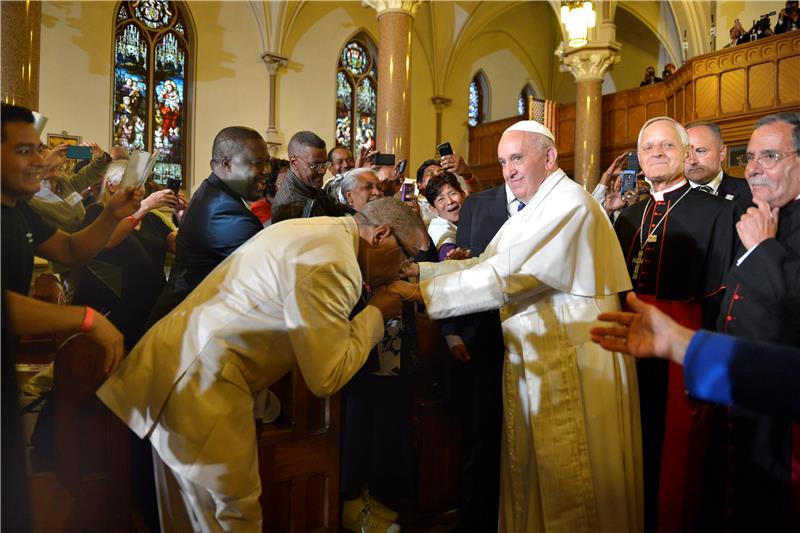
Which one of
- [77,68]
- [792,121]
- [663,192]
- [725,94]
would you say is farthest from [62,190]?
[725,94]

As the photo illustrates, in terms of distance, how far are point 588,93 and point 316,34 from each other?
21.6ft

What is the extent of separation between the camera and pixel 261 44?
14.1 meters

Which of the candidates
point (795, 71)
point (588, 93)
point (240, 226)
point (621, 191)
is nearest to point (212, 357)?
point (240, 226)

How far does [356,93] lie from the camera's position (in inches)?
622

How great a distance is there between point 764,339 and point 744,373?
44.7 inches

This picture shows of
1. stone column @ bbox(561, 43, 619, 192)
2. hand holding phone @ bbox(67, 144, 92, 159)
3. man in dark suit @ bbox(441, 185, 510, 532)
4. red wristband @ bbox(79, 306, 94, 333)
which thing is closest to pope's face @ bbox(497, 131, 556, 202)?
man in dark suit @ bbox(441, 185, 510, 532)

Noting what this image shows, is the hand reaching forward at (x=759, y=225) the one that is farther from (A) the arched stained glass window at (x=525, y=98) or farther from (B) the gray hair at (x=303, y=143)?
(A) the arched stained glass window at (x=525, y=98)

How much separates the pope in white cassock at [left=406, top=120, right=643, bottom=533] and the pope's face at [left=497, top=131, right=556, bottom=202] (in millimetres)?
100

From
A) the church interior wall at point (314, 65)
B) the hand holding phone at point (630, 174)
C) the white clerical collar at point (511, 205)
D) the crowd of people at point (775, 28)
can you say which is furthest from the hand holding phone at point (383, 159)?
the church interior wall at point (314, 65)

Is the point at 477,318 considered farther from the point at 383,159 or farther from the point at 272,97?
the point at 272,97

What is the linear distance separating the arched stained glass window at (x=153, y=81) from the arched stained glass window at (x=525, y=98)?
10.0m

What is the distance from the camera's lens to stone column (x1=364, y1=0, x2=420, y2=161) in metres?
8.38

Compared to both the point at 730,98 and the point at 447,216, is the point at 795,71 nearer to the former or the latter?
the point at 730,98

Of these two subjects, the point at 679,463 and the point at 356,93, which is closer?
the point at 679,463
